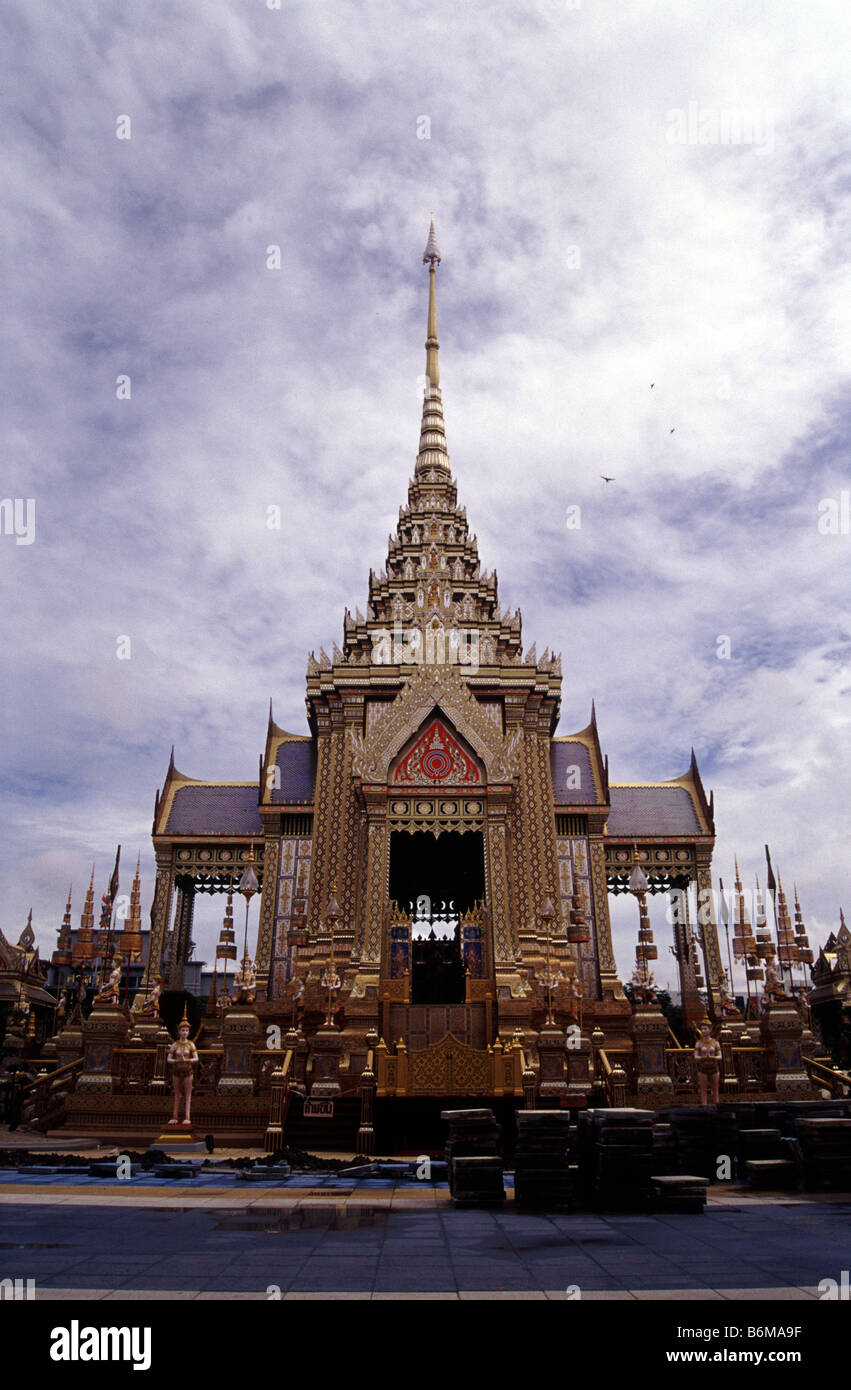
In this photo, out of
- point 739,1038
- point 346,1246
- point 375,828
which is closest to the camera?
point 346,1246

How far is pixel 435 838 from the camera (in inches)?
1050

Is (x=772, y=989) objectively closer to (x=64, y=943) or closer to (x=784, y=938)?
(x=784, y=938)

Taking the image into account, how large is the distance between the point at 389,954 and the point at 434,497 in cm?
2168

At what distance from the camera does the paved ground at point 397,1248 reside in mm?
5625

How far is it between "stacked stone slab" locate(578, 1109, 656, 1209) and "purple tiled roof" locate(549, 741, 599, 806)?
852 inches

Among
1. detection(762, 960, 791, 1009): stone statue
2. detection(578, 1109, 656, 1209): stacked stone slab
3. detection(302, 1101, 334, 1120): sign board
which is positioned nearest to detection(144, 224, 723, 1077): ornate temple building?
detection(302, 1101, 334, 1120): sign board

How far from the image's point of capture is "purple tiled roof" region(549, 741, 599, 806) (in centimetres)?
3216

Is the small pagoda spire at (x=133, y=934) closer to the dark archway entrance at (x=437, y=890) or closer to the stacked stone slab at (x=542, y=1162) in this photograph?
the dark archway entrance at (x=437, y=890)

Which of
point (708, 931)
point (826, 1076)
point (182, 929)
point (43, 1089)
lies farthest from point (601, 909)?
point (43, 1089)

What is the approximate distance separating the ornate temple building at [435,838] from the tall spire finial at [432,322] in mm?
9012

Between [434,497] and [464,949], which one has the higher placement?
[434,497]
